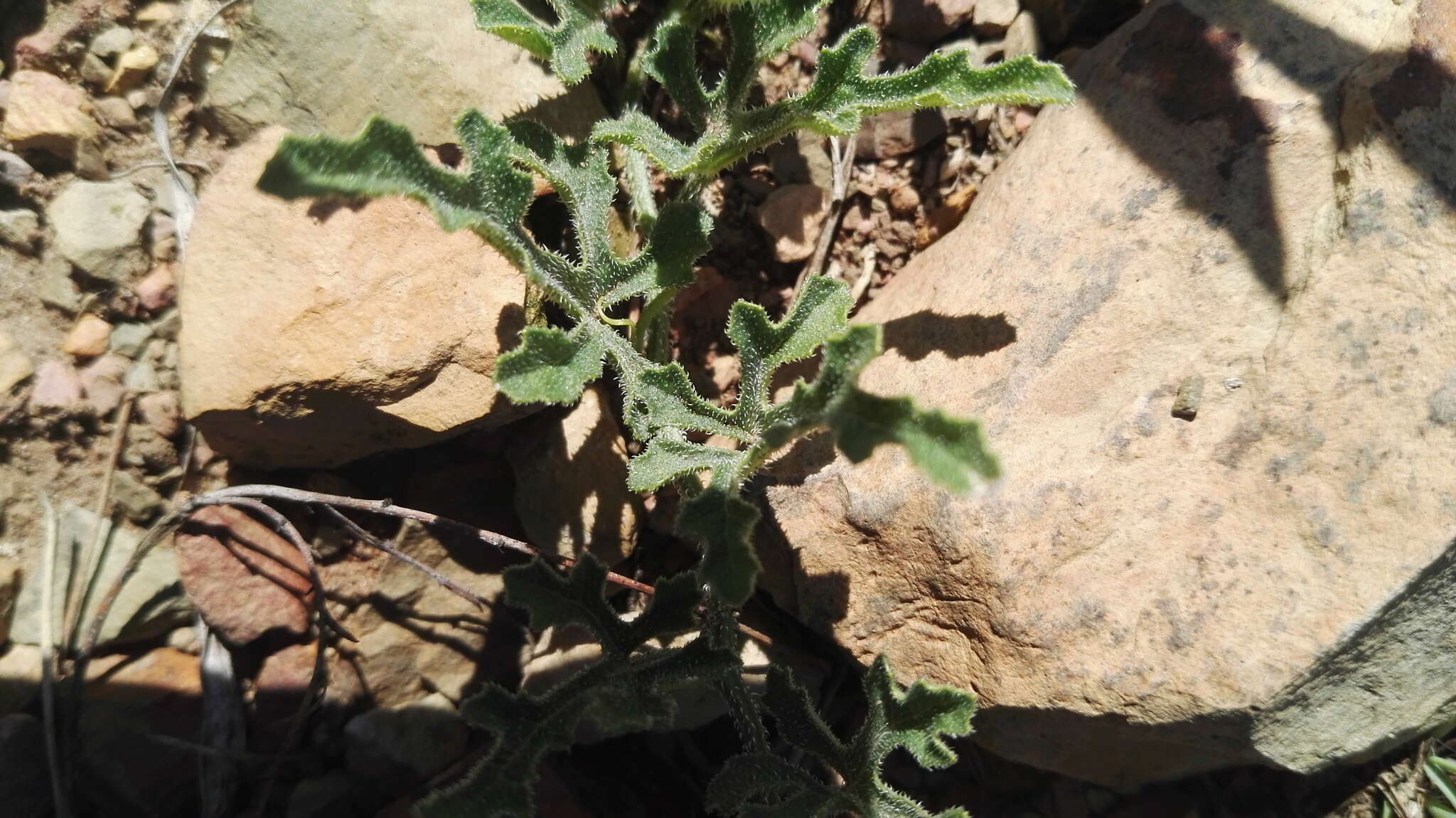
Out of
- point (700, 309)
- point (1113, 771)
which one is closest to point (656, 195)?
point (700, 309)

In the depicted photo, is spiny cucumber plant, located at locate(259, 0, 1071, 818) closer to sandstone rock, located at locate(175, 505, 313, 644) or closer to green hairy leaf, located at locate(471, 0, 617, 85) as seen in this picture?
green hairy leaf, located at locate(471, 0, 617, 85)

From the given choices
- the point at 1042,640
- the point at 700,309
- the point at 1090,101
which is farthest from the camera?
the point at 700,309

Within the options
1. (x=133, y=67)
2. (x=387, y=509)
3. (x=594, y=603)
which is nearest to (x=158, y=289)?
(x=133, y=67)

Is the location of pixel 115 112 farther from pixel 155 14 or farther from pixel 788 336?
pixel 788 336

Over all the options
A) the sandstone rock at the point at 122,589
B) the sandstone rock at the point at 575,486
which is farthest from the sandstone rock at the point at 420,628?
the sandstone rock at the point at 122,589

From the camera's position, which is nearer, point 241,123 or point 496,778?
point 496,778

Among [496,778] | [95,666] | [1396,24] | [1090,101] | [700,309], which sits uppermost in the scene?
[1396,24]

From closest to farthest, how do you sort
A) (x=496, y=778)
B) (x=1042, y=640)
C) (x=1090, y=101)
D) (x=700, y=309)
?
(x=496, y=778)
(x=1042, y=640)
(x=1090, y=101)
(x=700, y=309)

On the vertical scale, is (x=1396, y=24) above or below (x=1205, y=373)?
above

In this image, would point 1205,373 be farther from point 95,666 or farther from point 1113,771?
point 95,666

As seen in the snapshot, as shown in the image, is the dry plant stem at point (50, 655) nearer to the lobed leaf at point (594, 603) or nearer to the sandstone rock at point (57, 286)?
the sandstone rock at point (57, 286)
